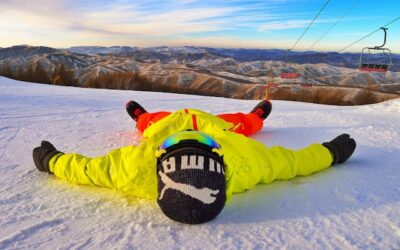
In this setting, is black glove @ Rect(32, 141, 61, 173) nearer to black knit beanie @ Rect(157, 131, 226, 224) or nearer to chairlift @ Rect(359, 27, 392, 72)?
black knit beanie @ Rect(157, 131, 226, 224)

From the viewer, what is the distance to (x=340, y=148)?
232 cm

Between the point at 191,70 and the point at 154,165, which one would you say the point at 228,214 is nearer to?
the point at 154,165

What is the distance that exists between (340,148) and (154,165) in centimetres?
122

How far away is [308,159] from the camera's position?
213 cm

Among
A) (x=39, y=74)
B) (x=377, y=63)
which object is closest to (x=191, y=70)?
(x=39, y=74)

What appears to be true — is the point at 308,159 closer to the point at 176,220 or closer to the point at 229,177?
the point at 229,177

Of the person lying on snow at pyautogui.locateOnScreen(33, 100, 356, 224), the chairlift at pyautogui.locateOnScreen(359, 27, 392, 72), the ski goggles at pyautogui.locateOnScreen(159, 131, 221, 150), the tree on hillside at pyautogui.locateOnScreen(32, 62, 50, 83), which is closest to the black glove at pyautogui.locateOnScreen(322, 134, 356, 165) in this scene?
the person lying on snow at pyautogui.locateOnScreen(33, 100, 356, 224)

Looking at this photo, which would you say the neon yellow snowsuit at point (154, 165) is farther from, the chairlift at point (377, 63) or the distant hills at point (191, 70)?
the distant hills at point (191, 70)

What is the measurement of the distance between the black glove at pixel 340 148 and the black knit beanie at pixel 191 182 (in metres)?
1.08

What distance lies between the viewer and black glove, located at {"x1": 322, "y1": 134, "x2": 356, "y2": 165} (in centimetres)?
229

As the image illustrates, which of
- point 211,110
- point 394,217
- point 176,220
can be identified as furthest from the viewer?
point 211,110

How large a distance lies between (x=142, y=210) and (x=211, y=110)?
3.85 meters

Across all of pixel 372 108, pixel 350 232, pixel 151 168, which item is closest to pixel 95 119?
pixel 151 168

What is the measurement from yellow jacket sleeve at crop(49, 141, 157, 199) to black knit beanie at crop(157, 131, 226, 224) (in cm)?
23
